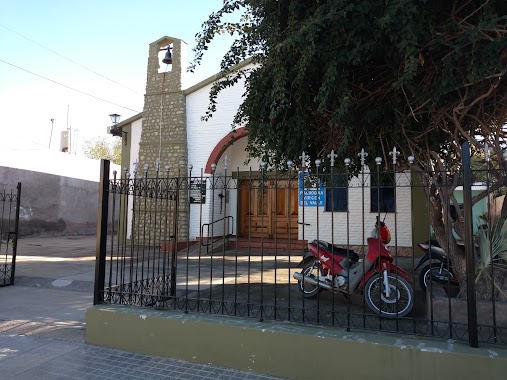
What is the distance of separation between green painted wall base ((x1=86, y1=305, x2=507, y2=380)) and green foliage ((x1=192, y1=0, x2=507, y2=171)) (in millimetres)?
2307

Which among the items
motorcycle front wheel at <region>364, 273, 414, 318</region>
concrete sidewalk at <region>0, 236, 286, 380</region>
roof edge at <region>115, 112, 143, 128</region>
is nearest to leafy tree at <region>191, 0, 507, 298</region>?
motorcycle front wheel at <region>364, 273, 414, 318</region>

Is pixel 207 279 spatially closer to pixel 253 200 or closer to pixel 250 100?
pixel 250 100

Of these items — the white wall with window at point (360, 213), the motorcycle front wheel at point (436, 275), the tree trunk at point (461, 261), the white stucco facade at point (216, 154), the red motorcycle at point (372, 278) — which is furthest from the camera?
the white stucco facade at point (216, 154)

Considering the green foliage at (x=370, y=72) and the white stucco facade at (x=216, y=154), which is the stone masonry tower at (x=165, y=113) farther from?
the green foliage at (x=370, y=72)

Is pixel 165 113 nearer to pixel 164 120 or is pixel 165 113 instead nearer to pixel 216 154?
pixel 164 120

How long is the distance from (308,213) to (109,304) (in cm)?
829

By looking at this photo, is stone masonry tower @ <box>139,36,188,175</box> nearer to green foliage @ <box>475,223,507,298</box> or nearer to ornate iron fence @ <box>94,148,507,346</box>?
ornate iron fence @ <box>94,148,507,346</box>

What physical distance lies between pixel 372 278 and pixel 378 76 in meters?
2.74

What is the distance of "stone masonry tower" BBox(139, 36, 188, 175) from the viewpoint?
1384cm

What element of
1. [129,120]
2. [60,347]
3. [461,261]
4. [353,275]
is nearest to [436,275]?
[461,261]

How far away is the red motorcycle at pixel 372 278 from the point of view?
15.5 ft

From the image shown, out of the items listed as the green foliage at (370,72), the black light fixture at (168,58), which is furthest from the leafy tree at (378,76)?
the black light fixture at (168,58)

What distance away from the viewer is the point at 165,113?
46.4ft

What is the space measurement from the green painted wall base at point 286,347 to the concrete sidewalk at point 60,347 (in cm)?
14
